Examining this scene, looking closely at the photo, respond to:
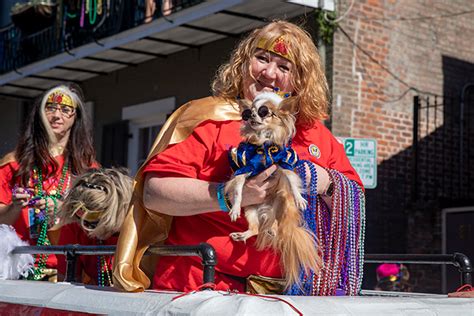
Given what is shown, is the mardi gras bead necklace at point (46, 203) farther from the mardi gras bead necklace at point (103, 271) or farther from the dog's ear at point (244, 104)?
Answer: the dog's ear at point (244, 104)

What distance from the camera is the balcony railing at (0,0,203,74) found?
11521mm

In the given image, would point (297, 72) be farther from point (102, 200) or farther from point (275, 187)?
point (102, 200)

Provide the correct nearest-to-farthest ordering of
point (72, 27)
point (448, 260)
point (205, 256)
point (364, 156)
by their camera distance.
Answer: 1. point (205, 256)
2. point (448, 260)
3. point (364, 156)
4. point (72, 27)

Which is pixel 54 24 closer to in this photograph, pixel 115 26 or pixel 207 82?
pixel 115 26

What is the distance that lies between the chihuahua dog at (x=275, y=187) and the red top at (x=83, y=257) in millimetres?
1698

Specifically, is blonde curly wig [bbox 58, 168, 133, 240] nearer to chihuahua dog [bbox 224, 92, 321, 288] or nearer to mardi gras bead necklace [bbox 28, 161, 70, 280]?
mardi gras bead necklace [bbox 28, 161, 70, 280]

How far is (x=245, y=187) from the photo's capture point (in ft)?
8.83

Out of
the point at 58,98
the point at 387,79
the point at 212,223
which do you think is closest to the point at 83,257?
the point at 58,98

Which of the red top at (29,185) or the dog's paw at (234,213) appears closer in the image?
the dog's paw at (234,213)

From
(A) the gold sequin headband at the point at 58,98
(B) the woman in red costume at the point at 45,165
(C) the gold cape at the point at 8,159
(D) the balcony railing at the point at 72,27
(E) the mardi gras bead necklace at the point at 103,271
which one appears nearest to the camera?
(E) the mardi gras bead necklace at the point at 103,271

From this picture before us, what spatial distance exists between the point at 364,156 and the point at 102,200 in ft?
17.4

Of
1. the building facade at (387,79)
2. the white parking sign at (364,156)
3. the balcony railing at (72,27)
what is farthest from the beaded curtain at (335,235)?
the balcony railing at (72,27)

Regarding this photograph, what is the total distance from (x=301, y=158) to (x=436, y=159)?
334 inches

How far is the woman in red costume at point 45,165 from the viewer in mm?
4754
